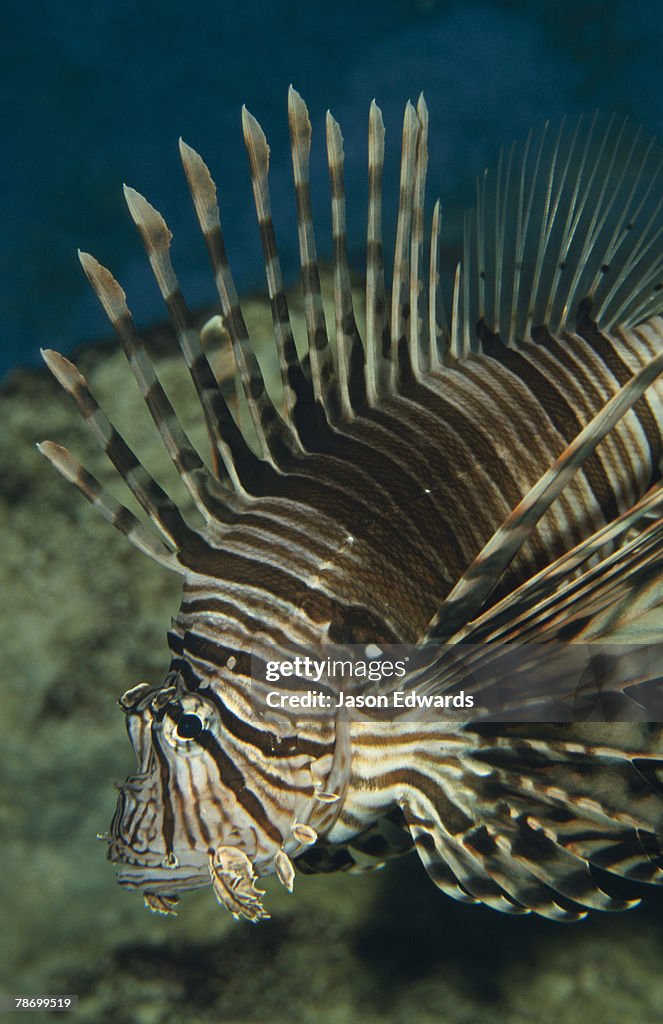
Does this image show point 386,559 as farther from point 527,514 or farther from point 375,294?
point 375,294

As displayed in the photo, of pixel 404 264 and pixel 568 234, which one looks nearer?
pixel 404 264

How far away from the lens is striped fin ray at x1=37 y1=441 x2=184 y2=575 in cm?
138

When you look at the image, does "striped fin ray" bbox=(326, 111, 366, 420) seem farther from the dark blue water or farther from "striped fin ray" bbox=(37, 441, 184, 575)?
the dark blue water

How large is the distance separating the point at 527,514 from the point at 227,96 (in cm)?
534

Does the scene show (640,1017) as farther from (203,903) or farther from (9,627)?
(9,627)

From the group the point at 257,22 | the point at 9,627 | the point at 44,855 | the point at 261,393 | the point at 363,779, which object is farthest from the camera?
the point at 257,22

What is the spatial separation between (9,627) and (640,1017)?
2026 millimetres

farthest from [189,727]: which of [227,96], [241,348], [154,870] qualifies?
[227,96]

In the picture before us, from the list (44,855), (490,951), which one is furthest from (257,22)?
(490,951)

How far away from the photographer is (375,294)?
5.03 feet

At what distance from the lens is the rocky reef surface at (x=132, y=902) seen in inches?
66.7

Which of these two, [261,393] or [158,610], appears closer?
[261,393]

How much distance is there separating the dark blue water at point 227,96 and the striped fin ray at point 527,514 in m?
4.00

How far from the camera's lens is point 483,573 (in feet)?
3.43
